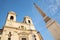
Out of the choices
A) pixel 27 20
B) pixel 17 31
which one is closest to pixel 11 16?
pixel 27 20

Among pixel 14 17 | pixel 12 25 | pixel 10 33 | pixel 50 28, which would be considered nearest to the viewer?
pixel 50 28

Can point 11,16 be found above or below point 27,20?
above

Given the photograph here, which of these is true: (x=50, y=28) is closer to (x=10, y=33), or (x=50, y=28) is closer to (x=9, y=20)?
(x=10, y=33)

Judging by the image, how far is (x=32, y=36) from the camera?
22875 millimetres

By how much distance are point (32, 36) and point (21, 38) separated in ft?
7.32

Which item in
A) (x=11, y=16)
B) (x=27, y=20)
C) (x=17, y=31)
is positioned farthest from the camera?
(x=27, y=20)

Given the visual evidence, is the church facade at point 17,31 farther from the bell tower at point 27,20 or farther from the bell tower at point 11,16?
the bell tower at point 27,20

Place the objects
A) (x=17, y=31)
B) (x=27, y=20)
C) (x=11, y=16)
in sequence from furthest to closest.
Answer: (x=27, y=20)
(x=11, y=16)
(x=17, y=31)

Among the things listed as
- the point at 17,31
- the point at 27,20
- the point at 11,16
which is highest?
the point at 11,16

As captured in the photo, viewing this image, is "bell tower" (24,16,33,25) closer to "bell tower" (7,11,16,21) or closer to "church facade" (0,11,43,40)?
"church facade" (0,11,43,40)

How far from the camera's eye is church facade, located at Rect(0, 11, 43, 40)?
70.6ft

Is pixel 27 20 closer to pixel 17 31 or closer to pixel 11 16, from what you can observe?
pixel 11 16

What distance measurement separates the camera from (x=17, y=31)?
22.8m

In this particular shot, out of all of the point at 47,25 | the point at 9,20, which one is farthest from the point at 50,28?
the point at 9,20
